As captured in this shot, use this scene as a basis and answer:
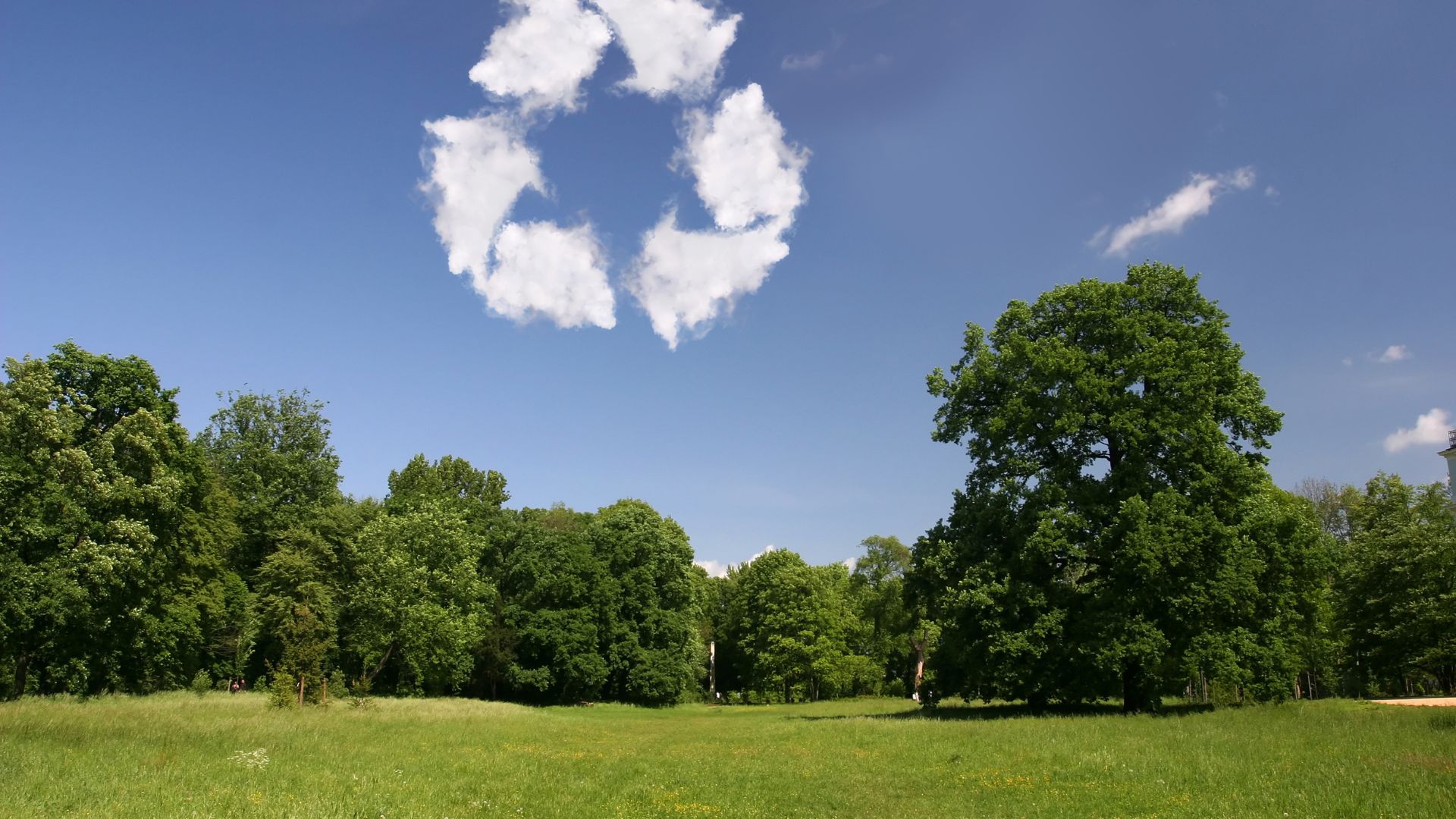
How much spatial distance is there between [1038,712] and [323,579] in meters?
47.8

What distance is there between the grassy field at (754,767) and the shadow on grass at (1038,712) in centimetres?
124

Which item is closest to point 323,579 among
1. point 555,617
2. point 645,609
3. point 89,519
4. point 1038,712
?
point 555,617

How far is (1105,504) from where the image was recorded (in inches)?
1277

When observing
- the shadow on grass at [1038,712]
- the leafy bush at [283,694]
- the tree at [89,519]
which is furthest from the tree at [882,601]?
the tree at [89,519]

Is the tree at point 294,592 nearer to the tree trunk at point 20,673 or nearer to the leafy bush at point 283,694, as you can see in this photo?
the leafy bush at point 283,694

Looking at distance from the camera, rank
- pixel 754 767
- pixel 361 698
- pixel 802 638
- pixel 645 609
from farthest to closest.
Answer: pixel 802 638
pixel 645 609
pixel 361 698
pixel 754 767

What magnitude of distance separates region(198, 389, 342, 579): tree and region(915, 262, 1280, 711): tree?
48475 millimetres

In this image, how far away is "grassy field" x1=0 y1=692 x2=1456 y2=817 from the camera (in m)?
14.0

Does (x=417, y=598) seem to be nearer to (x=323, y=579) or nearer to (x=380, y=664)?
(x=380, y=664)

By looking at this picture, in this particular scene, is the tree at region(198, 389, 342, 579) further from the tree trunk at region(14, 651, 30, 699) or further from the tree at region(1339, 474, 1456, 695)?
the tree at region(1339, 474, 1456, 695)

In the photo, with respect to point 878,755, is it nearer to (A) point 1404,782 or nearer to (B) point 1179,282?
(A) point 1404,782

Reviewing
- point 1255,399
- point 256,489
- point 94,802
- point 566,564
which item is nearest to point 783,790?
point 94,802

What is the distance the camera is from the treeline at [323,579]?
1423 inches

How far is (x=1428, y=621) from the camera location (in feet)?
137
